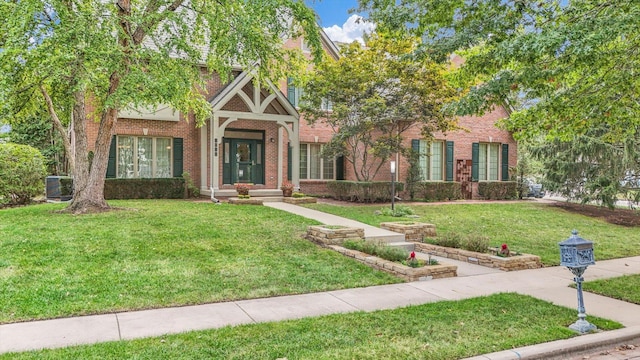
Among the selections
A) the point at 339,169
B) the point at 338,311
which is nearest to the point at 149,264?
the point at 338,311

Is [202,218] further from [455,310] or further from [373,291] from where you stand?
[455,310]

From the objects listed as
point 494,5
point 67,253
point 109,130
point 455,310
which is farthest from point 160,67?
point 455,310

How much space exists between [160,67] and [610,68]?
30.8ft

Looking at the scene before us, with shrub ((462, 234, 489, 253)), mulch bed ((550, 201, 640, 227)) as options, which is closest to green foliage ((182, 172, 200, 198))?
shrub ((462, 234, 489, 253))

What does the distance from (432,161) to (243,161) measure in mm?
9454

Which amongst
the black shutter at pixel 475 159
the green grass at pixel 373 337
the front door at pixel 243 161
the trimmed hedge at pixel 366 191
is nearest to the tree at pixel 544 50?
the green grass at pixel 373 337

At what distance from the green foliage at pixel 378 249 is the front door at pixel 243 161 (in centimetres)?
1044

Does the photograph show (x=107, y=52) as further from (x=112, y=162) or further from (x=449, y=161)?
(x=449, y=161)

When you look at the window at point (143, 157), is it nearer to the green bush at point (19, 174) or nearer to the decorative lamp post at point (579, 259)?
the green bush at point (19, 174)

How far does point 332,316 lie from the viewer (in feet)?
16.7

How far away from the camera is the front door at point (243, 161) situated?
60.4ft

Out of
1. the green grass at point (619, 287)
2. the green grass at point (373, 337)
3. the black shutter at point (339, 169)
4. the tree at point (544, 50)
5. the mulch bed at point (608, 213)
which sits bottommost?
the green grass at point (619, 287)

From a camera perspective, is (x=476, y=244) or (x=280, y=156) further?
(x=280, y=156)

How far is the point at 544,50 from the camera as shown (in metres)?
5.80
